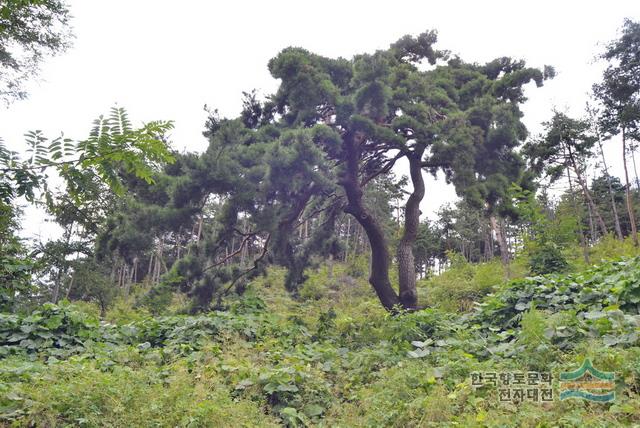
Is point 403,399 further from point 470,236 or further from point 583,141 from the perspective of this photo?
point 470,236

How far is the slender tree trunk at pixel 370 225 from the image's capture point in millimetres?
9094

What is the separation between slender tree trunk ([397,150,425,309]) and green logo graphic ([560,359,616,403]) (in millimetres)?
5805

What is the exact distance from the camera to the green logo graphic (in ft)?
9.61

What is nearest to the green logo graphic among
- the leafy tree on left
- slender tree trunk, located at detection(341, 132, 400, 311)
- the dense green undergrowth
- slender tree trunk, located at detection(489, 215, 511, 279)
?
the dense green undergrowth

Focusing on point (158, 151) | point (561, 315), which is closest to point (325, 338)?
point (561, 315)

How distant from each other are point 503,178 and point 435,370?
5304 mm

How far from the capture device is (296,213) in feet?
27.9

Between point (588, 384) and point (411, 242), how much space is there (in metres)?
6.73

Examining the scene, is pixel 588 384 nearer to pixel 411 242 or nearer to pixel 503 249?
pixel 411 242

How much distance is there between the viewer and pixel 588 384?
→ 10.1 feet

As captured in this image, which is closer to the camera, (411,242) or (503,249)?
(411,242)

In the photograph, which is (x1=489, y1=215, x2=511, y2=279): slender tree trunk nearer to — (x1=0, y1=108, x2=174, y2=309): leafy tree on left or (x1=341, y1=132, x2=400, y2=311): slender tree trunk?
(x1=341, y1=132, x2=400, y2=311): slender tree trunk

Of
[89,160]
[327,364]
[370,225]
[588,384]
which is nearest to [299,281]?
[370,225]

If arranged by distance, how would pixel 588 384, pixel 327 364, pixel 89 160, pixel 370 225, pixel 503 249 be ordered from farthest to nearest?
pixel 503 249
pixel 370 225
pixel 327 364
pixel 588 384
pixel 89 160
